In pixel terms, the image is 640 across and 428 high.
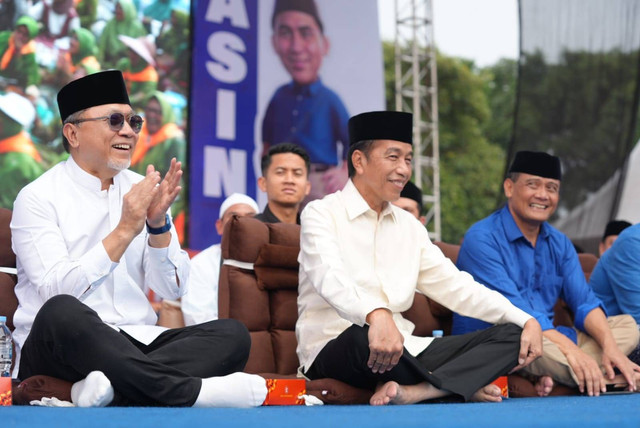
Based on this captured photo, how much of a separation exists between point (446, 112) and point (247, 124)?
1761 centimetres

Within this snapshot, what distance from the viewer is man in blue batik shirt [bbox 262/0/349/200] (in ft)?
32.3

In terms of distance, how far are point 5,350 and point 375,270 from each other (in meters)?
1.42

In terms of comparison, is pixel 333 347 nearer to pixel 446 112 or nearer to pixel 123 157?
pixel 123 157

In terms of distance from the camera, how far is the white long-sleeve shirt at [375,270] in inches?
136

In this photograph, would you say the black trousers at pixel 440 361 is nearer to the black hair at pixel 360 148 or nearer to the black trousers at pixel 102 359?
the black trousers at pixel 102 359

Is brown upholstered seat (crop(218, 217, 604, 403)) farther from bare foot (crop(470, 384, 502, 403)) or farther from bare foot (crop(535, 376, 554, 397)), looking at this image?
bare foot (crop(470, 384, 502, 403))

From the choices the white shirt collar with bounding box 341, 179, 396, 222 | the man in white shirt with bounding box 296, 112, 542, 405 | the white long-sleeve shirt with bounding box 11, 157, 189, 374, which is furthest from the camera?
the white shirt collar with bounding box 341, 179, 396, 222

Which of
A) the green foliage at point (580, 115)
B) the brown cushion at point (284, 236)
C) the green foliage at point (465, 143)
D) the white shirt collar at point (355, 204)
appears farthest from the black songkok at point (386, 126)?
the green foliage at point (465, 143)

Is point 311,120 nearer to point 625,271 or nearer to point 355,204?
point 625,271

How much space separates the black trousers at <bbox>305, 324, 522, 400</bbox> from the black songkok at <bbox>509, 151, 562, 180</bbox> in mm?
1177

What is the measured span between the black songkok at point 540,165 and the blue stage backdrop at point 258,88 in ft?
16.1

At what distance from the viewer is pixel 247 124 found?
9438 mm

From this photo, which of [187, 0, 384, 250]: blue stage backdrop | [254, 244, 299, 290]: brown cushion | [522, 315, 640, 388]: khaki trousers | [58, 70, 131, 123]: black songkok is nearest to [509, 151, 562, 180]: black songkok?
[522, 315, 640, 388]: khaki trousers

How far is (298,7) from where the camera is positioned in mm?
10000
